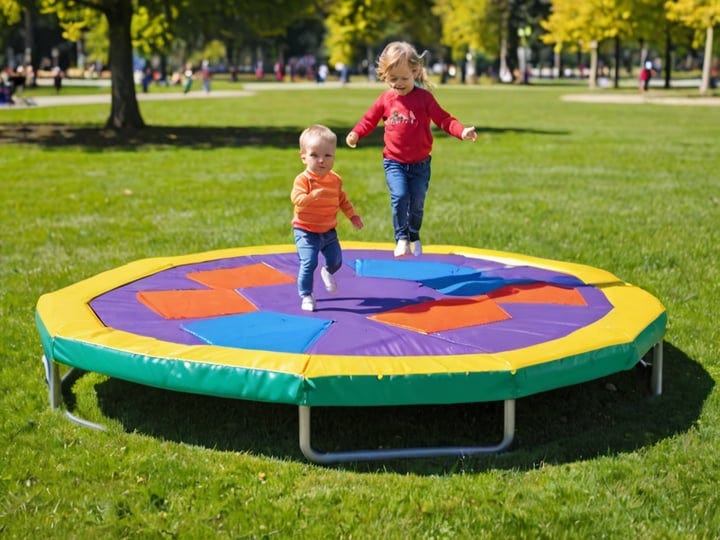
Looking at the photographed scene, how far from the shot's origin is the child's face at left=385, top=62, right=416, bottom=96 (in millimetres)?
5488

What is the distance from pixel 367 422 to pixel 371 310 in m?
0.76

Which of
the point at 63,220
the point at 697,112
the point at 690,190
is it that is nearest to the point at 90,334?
the point at 63,220

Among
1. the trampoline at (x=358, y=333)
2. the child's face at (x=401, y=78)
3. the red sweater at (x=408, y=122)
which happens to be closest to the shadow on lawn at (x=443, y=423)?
the trampoline at (x=358, y=333)

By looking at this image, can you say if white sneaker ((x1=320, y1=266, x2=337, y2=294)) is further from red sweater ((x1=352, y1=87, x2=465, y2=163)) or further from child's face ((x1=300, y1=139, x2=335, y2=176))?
red sweater ((x1=352, y1=87, x2=465, y2=163))

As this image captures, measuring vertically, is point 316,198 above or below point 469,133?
below

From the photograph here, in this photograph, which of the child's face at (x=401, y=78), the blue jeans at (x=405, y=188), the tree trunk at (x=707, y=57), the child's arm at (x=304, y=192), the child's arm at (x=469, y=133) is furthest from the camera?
the tree trunk at (x=707, y=57)

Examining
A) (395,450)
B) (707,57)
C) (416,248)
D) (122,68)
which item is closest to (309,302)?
(416,248)

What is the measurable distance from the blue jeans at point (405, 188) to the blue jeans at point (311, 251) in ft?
2.54

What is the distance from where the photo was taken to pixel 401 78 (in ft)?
18.2

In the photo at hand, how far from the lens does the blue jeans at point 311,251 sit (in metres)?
5.02

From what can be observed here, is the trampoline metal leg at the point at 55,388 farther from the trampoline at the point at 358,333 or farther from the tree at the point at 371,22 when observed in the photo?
the tree at the point at 371,22

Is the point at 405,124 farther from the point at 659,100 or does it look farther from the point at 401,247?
the point at 659,100

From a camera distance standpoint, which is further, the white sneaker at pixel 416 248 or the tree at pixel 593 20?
the tree at pixel 593 20

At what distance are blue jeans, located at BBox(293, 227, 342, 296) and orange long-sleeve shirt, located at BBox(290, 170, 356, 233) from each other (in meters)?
0.05
